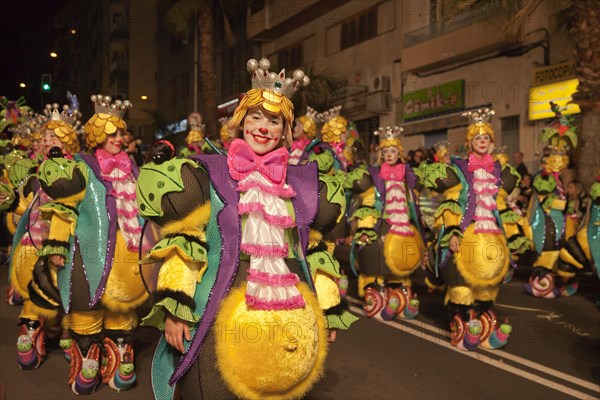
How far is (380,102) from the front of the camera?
73.9 feet

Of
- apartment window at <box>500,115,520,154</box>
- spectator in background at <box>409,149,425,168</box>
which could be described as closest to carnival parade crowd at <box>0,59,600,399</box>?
spectator in background at <box>409,149,425,168</box>

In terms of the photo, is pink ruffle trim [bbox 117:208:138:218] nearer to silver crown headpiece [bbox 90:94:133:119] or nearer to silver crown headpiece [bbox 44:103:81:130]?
silver crown headpiece [bbox 90:94:133:119]

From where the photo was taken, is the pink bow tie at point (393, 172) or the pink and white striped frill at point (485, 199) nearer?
the pink and white striped frill at point (485, 199)

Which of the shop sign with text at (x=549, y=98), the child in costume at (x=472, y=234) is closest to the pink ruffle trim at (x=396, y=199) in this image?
the child in costume at (x=472, y=234)

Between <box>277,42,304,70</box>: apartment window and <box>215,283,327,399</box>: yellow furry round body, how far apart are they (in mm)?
25514

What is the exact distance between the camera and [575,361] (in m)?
6.41

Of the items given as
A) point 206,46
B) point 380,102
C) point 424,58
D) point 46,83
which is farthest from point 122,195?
point 380,102

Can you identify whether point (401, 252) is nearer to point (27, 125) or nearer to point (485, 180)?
point (485, 180)

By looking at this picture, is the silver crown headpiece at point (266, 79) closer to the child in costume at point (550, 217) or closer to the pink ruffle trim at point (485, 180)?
the pink ruffle trim at point (485, 180)

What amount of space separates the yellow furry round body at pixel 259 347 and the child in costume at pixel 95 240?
2256mm

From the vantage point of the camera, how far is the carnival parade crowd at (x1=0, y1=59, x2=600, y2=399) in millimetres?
3043

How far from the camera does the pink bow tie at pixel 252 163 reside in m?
3.21

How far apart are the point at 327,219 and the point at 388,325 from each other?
15.1 ft

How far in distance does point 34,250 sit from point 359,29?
2000cm
